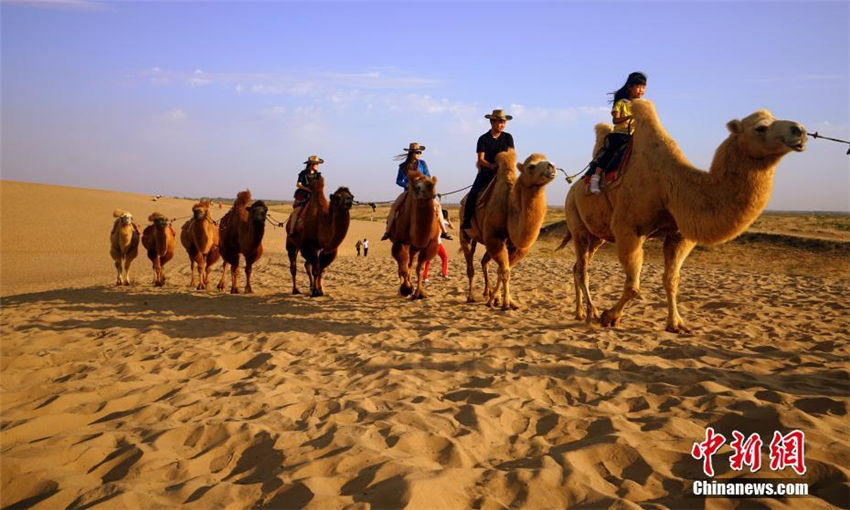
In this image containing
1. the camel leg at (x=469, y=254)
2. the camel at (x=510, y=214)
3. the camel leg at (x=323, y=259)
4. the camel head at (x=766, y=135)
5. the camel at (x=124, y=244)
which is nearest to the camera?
the camel head at (x=766, y=135)

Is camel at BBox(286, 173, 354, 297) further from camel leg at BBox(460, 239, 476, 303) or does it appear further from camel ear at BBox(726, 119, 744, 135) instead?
camel ear at BBox(726, 119, 744, 135)

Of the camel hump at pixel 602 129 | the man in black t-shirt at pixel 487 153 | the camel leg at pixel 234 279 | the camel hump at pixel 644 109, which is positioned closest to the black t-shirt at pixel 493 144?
the man in black t-shirt at pixel 487 153

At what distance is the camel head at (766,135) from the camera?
490 centimetres

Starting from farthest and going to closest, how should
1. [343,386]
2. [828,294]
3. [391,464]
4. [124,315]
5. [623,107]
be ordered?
[828,294], [124,315], [623,107], [343,386], [391,464]

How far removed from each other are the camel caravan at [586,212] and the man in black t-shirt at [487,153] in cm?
4

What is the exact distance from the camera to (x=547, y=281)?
12898 millimetres

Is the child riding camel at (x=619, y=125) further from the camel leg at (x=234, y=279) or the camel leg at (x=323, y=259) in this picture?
the camel leg at (x=234, y=279)

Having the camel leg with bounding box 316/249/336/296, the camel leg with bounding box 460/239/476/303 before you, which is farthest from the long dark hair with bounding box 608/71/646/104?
the camel leg with bounding box 316/249/336/296

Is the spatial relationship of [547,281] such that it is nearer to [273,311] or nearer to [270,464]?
[273,311]

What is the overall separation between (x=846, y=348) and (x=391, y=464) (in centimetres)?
530

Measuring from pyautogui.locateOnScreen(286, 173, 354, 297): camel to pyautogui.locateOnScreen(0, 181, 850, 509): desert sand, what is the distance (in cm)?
193

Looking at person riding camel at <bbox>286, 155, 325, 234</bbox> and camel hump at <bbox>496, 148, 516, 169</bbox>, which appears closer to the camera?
camel hump at <bbox>496, 148, 516, 169</bbox>

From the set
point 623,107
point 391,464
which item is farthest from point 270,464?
point 623,107

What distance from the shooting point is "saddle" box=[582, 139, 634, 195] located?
682cm
